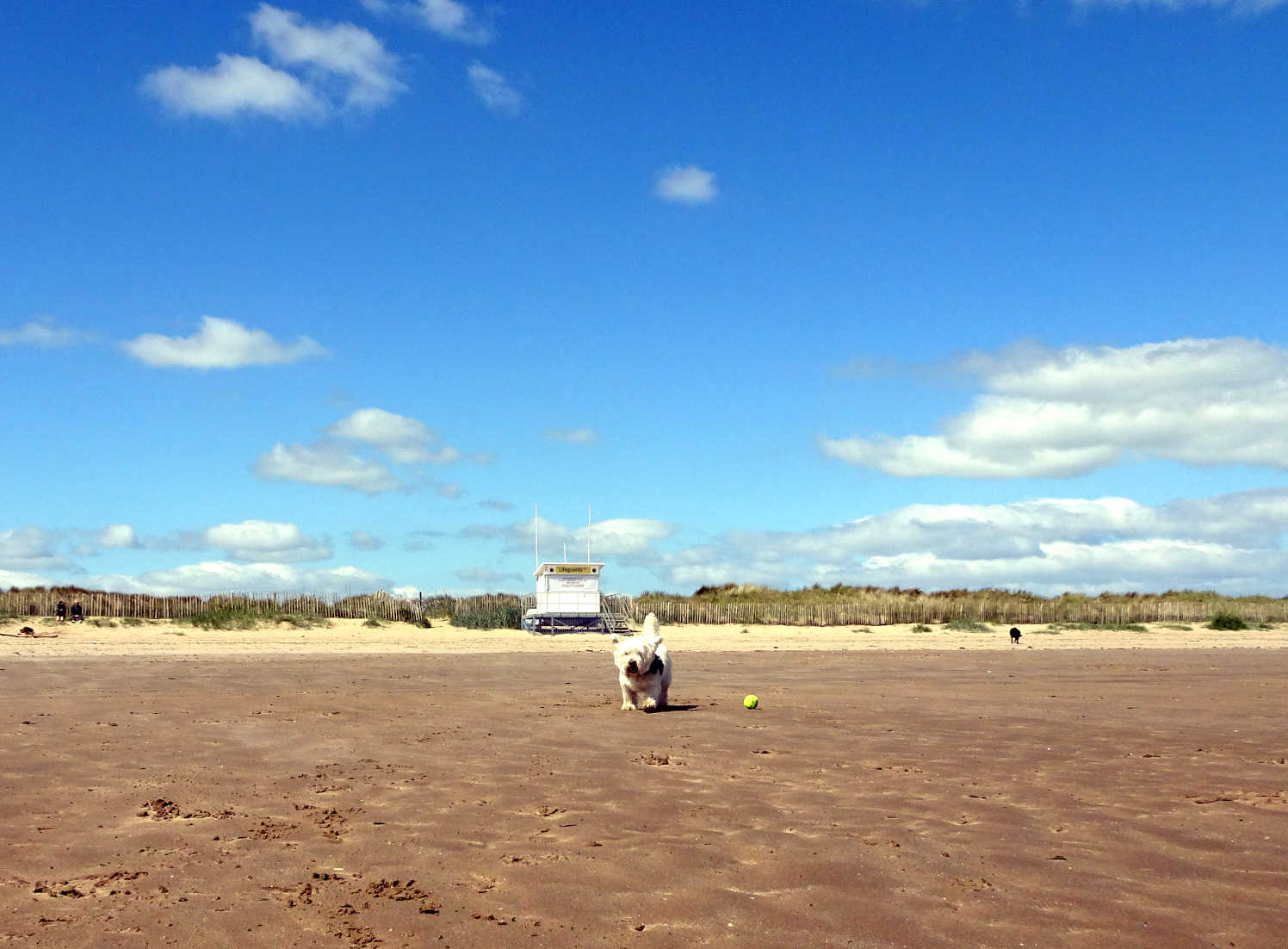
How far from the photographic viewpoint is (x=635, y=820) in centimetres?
752

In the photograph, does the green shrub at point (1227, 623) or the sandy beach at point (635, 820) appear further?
the green shrub at point (1227, 623)

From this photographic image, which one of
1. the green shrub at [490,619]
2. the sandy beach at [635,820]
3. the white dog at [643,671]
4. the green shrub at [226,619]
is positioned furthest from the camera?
the green shrub at [490,619]

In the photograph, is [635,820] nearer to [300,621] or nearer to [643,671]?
[643,671]

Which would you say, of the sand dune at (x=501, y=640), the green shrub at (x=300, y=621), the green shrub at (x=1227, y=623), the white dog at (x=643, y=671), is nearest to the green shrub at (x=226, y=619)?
the sand dune at (x=501, y=640)

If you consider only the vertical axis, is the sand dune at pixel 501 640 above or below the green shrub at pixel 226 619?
below

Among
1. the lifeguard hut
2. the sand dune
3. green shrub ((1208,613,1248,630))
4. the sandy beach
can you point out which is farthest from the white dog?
green shrub ((1208,613,1248,630))

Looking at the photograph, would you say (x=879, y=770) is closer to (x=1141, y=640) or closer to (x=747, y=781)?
(x=747, y=781)

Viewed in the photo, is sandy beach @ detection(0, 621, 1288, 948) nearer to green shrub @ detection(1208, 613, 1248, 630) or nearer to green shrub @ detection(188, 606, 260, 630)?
green shrub @ detection(188, 606, 260, 630)

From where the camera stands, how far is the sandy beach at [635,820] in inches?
213

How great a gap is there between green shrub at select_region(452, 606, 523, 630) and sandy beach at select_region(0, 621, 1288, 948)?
31.5 meters

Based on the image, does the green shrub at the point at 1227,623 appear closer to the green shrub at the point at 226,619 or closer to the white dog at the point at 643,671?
the green shrub at the point at 226,619

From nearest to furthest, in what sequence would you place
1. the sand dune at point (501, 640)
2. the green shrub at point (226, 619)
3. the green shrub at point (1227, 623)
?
the sand dune at point (501, 640) → the green shrub at point (226, 619) → the green shrub at point (1227, 623)

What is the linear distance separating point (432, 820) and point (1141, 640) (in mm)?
37611

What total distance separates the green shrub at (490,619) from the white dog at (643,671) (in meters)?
34.0
